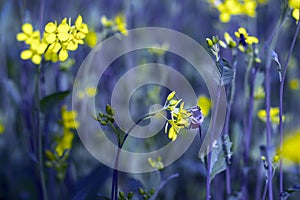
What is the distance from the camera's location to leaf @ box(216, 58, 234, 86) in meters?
1.06

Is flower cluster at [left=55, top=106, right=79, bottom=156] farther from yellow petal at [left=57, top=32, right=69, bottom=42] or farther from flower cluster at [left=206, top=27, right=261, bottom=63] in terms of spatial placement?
flower cluster at [left=206, top=27, right=261, bottom=63]

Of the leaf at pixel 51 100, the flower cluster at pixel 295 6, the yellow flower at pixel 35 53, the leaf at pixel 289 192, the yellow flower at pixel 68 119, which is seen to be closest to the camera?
the leaf at pixel 289 192

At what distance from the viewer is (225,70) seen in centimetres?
106

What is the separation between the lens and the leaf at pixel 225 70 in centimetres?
106

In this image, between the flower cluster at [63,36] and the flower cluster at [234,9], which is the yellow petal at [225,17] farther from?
the flower cluster at [63,36]

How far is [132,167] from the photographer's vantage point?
1.81m

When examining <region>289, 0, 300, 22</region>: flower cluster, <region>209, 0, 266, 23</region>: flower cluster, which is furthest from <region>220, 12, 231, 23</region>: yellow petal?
<region>289, 0, 300, 22</region>: flower cluster

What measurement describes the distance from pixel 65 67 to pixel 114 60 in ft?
2.39

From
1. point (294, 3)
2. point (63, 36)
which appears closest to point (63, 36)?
point (63, 36)

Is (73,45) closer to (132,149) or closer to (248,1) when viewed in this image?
(248,1)

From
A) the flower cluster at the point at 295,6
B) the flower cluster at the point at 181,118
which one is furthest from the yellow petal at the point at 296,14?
the flower cluster at the point at 181,118

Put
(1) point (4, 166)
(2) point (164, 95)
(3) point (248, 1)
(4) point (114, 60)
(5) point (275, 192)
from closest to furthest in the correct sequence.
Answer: (3) point (248, 1)
(5) point (275, 192)
(1) point (4, 166)
(2) point (164, 95)
(4) point (114, 60)

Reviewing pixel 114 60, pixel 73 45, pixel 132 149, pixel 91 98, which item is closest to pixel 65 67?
pixel 91 98

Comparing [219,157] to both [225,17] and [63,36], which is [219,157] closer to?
[63,36]
